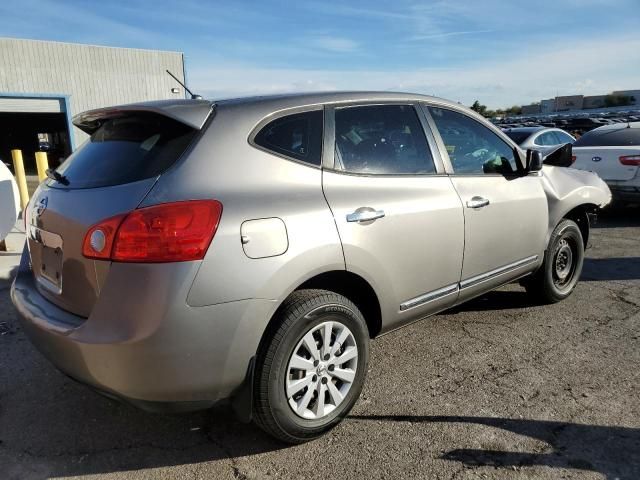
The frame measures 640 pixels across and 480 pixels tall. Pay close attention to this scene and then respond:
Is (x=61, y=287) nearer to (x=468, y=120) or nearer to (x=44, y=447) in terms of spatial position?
(x=44, y=447)

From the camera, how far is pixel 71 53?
22359 mm

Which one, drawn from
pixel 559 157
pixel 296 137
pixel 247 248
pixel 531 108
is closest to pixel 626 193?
pixel 559 157

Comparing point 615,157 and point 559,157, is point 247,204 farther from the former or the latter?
point 615,157

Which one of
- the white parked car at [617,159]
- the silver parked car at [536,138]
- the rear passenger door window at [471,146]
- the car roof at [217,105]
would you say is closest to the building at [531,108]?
the silver parked car at [536,138]

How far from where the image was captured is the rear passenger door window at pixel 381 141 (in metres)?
2.81

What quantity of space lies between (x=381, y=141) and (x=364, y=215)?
0.60 metres

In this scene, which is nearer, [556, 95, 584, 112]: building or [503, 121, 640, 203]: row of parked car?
[503, 121, 640, 203]: row of parked car

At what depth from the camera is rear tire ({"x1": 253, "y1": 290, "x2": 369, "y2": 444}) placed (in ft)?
7.66

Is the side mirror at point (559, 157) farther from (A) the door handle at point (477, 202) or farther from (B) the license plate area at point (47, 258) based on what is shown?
(B) the license plate area at point (47, 258)

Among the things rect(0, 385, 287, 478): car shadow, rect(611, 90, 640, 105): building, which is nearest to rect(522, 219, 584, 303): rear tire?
rect(0, 385, 287, 478): car shadow

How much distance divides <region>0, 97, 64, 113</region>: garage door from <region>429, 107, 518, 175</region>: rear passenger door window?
74.3 feet

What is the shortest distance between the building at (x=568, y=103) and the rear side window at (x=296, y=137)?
9130 cm

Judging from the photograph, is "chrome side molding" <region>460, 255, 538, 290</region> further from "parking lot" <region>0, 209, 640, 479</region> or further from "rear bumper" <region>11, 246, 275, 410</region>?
"rear bumper" <region>11, 246, 275, 410</region>

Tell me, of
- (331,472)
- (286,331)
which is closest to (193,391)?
(286,331)
